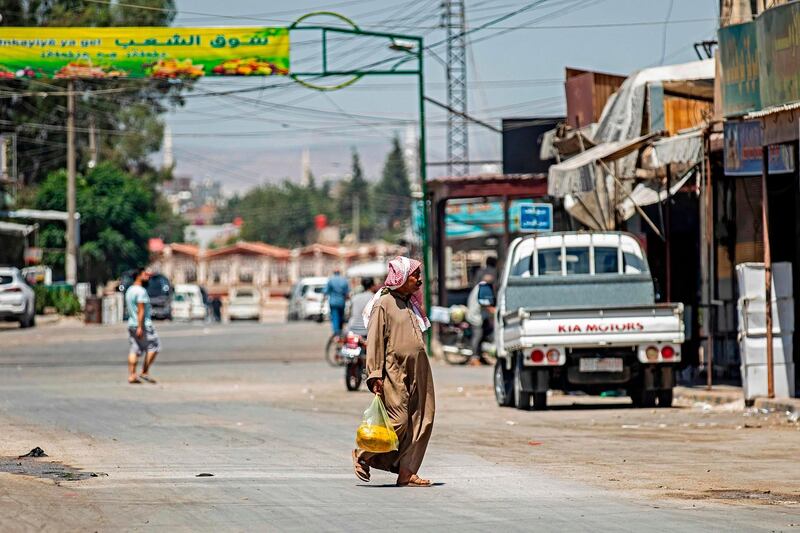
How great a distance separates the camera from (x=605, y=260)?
20156 mm

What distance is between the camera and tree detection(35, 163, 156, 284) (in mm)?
80188

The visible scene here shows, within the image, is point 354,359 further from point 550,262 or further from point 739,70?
point 739,70

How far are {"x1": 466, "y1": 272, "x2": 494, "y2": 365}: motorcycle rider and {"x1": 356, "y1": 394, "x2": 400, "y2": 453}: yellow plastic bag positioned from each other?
17.5 metres

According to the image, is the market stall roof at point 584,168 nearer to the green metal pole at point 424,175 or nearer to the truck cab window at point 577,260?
the truck cab window at point 577,260

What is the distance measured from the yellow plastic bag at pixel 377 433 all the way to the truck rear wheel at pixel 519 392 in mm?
8095

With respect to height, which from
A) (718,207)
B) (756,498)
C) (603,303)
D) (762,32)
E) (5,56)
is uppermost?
(5,56)

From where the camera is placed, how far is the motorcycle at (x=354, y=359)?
23.0 m

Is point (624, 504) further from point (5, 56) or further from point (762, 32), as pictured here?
point (5, 56)

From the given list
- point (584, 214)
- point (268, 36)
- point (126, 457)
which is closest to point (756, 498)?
point (126, 457)

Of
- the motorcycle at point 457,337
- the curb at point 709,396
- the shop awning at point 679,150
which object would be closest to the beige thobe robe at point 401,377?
the curb at point 709,396

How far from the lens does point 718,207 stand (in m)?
23.4

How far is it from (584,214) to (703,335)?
4.01 meters

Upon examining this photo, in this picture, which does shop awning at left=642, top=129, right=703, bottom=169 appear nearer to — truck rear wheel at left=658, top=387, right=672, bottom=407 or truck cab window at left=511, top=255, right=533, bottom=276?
truck cab window at left=511, top=255, right=533, bottom=276

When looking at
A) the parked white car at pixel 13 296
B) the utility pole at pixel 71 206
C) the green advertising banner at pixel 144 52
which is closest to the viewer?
the green advertising banner at pixel 144 52
